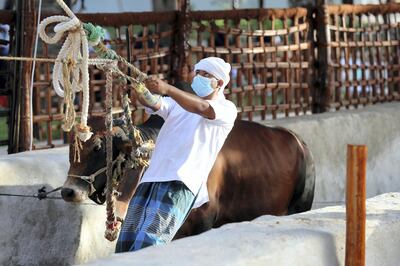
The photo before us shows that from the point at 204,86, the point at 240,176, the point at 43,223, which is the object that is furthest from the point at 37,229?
the point at 204,86

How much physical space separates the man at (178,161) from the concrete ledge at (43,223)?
1797 millimetres

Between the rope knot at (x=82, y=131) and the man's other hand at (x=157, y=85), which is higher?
the man's other hand at (x=157, y=85)

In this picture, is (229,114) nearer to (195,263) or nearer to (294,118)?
(195,263)

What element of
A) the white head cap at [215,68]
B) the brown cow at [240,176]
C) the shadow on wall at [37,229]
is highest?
the white head cap at [215,68]

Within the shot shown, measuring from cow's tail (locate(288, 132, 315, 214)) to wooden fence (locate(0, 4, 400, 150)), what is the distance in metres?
1.65

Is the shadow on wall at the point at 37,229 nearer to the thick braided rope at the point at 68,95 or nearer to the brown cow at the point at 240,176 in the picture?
the brown cow at the point at 240,176

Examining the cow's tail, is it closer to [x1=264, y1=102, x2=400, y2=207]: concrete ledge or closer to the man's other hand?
[x1=264, y1=102, x2=400, y2=207]: concrete ledge

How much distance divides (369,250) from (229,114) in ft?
3.63

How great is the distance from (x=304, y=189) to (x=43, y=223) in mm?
2115

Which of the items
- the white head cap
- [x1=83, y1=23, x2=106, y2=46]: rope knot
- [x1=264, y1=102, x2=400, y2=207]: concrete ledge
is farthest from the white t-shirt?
[x1=264, y1=102, x2=400, y2=207]: concrete ledge

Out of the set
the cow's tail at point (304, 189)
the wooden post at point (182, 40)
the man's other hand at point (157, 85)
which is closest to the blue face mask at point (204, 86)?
the man's other hand at point (157, 85)

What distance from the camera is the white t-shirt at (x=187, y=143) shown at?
5676 mm

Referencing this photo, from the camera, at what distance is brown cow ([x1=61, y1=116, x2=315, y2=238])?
6.62 meters

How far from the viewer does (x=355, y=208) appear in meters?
5.13
